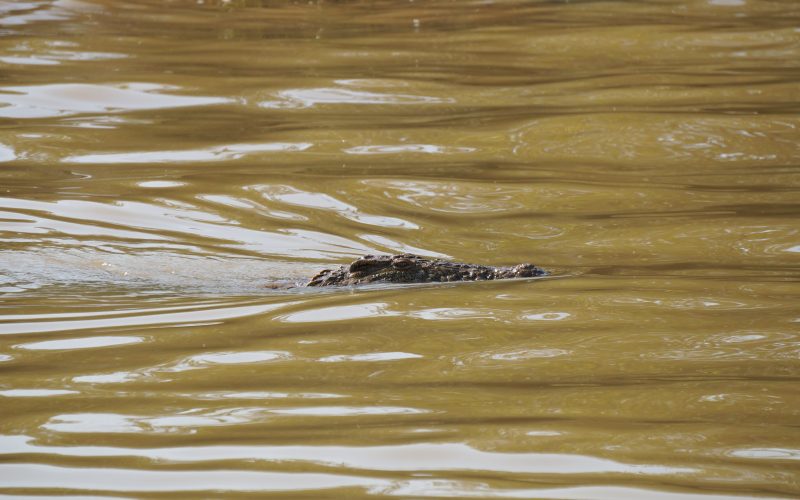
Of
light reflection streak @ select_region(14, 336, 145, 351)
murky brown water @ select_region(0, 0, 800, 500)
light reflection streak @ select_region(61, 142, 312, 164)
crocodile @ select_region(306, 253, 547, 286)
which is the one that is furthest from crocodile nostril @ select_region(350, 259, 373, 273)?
light reflection streak @ select_region(61, 142, 312, 164)

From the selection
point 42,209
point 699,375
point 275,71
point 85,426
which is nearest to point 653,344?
point 699,375

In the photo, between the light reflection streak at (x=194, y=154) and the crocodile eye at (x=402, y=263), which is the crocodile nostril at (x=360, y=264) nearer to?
the crocodile eye at (x=402, y=263)

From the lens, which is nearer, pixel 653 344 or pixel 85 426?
pixel 85 426

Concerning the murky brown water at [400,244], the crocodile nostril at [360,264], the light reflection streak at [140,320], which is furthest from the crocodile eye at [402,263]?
the light reflection streak at [140,320]

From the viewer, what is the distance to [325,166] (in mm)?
7992

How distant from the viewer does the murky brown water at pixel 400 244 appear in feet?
11.4

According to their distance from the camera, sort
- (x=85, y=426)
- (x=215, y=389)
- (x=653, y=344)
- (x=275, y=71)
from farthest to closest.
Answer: (x=275, y=71), (x=653, y=344), (x=215, y=389), (x=85, y=426)

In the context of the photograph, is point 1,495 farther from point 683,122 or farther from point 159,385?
point 683,122

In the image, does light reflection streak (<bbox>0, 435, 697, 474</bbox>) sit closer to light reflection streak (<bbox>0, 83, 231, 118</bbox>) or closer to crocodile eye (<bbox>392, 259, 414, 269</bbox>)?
crocodile eye (<bbox>392, 259, 414, 269</bbox>)

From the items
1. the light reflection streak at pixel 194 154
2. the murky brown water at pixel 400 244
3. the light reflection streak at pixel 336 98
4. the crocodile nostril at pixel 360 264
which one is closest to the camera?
the murky brown water at pixel 400 244

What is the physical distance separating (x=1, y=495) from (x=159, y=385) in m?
0.90

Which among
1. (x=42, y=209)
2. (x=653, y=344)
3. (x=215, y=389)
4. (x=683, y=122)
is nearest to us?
(x=215, y=389)

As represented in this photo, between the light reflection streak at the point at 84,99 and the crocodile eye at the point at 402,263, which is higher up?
the light reflection streak at the point at 84,99

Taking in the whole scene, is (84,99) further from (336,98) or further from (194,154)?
(336,98)
